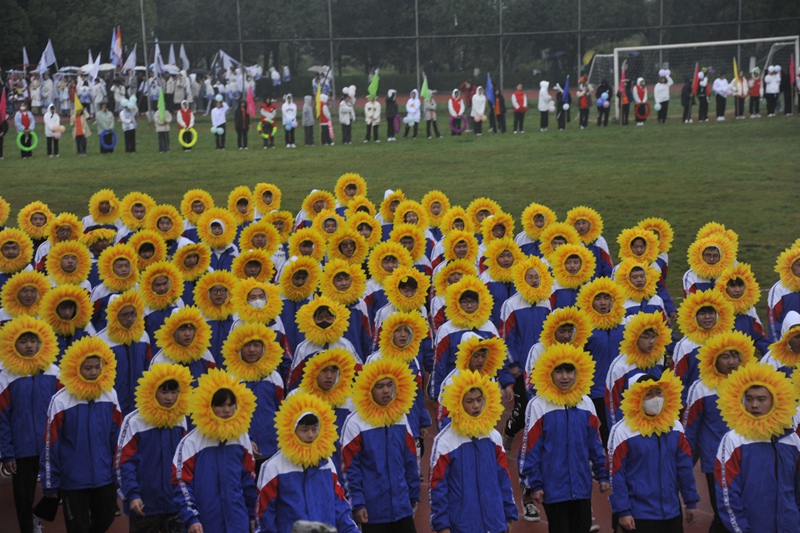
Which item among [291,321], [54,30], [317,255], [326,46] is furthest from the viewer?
[54,30]

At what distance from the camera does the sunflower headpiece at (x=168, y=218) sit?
15062 millimetres

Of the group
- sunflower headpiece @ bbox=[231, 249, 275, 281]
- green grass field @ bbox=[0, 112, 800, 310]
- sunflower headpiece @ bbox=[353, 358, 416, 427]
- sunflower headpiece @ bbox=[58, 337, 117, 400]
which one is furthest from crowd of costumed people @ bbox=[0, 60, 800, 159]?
sunflower headpiece @ bbox=[353, 358, 416, 427]

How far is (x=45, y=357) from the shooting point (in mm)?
9031

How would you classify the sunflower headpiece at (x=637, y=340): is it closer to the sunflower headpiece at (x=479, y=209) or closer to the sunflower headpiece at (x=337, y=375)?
the sunflower headpiece at (x=337, y=375)

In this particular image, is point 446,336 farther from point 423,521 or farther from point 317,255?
point 317,255

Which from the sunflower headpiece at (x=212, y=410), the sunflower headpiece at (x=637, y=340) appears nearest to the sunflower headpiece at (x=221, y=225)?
the sunflower headpiece at (x=637, y=340)

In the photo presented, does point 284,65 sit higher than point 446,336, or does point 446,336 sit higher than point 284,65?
point 284,65

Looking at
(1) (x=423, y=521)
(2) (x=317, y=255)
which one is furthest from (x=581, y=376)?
(2) (x=317, y=255)

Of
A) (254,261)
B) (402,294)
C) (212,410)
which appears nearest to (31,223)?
(254,261)

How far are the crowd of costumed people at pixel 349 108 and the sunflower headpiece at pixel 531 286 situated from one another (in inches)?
919

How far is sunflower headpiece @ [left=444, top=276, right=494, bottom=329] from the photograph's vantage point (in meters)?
10.1

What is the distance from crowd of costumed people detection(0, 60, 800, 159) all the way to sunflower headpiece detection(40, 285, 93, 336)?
2315 centimetres

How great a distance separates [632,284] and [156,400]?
511 cm

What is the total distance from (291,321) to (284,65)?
30.2 meters
